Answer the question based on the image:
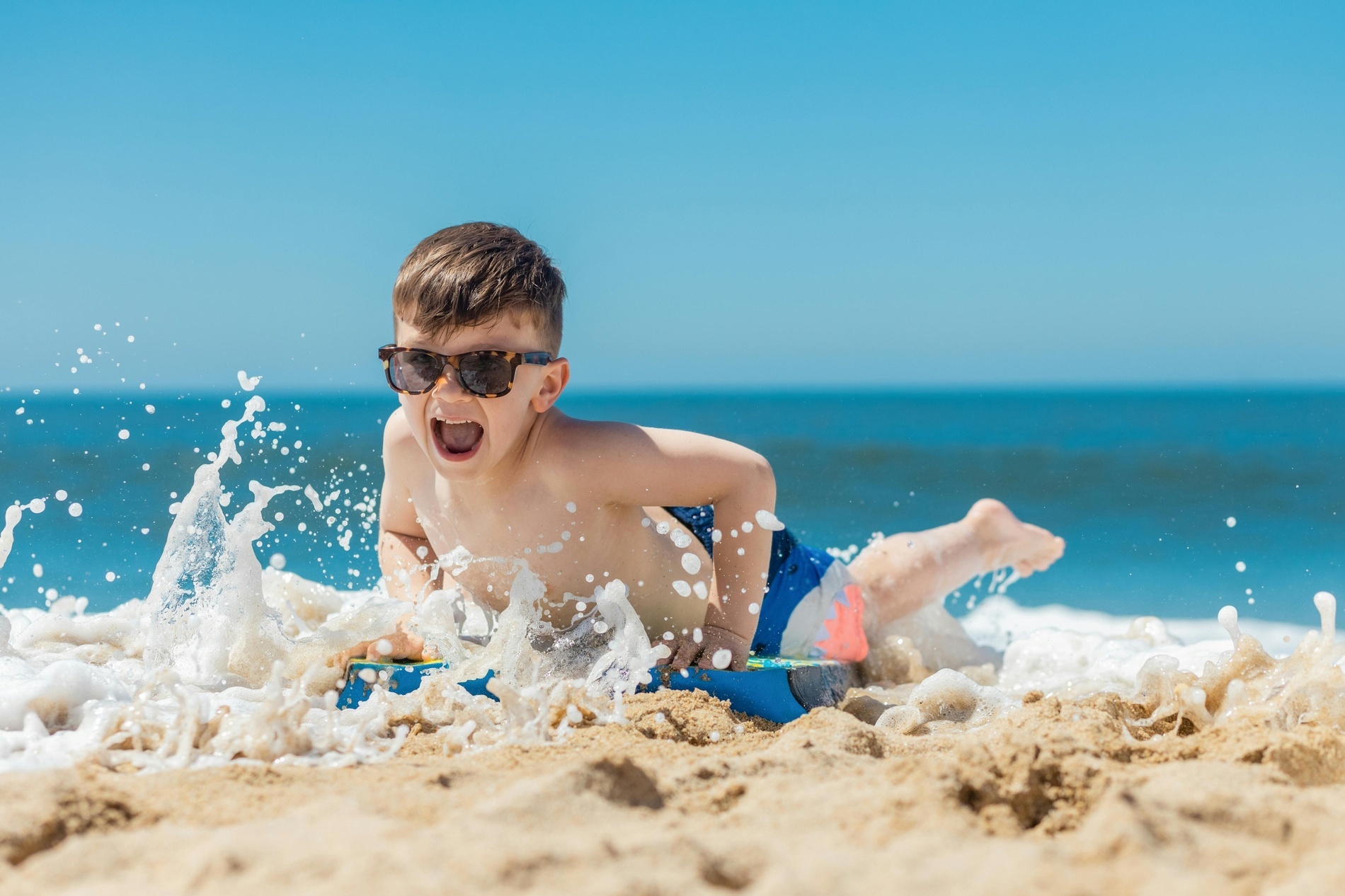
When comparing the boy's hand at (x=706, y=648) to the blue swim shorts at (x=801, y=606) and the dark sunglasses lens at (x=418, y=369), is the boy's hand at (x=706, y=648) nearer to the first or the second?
the blue swim shorts at (x=801, y=606)

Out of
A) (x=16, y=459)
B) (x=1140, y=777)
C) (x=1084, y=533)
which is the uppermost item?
(x=1140, y=777)

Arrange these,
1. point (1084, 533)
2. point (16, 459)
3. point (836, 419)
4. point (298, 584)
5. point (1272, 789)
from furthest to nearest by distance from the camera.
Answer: point (836, 419)
point (16, 459)
point (1084, 533)
point (298, 584)
point (1272, 789)

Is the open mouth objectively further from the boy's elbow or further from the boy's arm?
the boy's elbow

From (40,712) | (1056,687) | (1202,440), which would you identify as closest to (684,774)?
(40,712)

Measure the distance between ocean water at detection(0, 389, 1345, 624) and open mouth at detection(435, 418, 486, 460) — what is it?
704 millimetres

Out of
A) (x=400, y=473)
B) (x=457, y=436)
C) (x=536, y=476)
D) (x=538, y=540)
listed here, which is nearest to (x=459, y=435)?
(x=457, y=436)

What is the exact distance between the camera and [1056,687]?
4.01 meters

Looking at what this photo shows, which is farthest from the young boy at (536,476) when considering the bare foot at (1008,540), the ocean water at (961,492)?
A: the bare foot at (1008,540)

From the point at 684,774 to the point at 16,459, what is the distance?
1700cm

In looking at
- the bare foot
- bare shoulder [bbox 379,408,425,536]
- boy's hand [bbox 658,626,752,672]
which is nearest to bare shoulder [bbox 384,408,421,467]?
bare shoulder [bbox 379,408,425,536]

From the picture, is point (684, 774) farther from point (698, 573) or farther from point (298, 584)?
point (298, 584)

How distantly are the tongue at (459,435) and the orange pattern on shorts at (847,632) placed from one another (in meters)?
1.47

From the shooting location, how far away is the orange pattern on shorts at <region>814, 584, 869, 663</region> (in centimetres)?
399

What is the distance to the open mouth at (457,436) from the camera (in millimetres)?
3301
